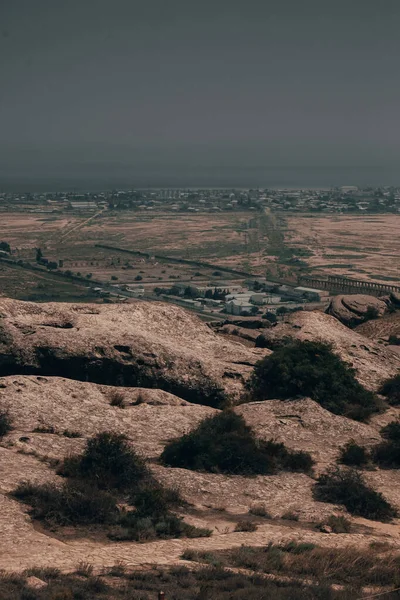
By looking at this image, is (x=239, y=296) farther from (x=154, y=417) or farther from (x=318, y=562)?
(x=318, y=562)

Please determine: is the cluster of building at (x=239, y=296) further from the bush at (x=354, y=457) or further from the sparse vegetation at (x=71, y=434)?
the sparse vegetation at (x=71, y=434)

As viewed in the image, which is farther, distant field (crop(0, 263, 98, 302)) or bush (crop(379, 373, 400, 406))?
distant field (crop(0, 263, 98, 302))

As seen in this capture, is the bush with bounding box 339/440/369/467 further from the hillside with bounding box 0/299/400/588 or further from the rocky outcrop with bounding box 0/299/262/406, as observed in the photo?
the rocky outcrop with bounding box 0/299/262/406

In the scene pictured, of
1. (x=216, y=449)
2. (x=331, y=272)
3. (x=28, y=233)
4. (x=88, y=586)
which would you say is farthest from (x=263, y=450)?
(x=28, y=233)

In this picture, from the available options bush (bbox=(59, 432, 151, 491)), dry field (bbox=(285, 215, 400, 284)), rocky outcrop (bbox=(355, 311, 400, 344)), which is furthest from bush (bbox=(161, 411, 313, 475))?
dry field (bbox=(285, 215, 400, 284))

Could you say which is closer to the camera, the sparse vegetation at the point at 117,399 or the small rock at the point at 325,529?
the small rock at the point at 325,529

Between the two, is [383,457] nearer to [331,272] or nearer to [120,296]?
[120,296]

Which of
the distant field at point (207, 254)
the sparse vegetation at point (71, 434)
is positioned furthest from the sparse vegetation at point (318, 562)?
the distant field at point (207, 254)

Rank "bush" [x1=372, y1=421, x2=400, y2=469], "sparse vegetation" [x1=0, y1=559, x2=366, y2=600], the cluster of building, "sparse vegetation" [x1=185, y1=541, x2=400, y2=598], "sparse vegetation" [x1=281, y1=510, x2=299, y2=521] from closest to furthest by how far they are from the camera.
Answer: "sparse vegetation" [x1=0, y1=559, x2=366, y2=600]
"sparse vegetation" [x1=185, y1=541, x2=400, y2=598]
"sparse vegetation" [x1=281, y1=510, x2=299, y2=521]
"bush" [x1=372, y1=421, x2=400, y2=469]
the cluster of building
